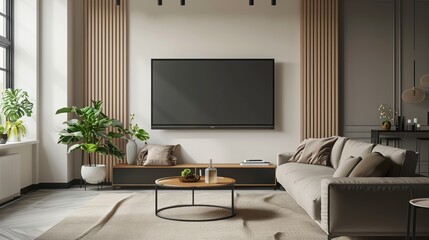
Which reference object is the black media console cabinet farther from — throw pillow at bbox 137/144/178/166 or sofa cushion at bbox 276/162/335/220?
sofa cushion at bbox 276/162/335/220

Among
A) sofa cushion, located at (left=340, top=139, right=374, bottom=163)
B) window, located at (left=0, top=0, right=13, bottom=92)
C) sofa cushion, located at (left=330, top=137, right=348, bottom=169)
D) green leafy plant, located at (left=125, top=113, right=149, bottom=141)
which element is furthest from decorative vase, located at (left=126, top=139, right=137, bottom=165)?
sofa cushion, located at (left=340, top=139, right=374, bottom=163)

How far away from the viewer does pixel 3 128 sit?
645 centimetres

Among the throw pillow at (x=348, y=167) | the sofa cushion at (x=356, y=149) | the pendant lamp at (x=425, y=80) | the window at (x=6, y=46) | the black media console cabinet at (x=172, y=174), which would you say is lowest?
the black media console cabinet at (x=172, y=174)

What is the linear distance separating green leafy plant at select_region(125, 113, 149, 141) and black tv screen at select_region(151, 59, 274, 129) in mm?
272

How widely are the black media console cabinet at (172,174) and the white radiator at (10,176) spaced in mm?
1405

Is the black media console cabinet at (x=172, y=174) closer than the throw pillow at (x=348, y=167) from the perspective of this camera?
No

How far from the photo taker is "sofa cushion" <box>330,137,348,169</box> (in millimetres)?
6413

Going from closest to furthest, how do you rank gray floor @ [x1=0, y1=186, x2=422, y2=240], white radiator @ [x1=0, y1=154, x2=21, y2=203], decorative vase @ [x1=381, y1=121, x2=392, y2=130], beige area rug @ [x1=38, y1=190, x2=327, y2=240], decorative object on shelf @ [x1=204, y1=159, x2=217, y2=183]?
beige area rug @ [x1=38, y1=190, x2=327, y2=240] < gray floor @ [x1=0, y1=186, x2=422, y2=240] < decorative object on shelf @ [x1=204, y1=159, x2=217, y2=183] < white radiator @ [x1=0, y1=154, x2=21, y2=203] < decorative vase @ [x1=381, y1=121, x2=392, y2=130]

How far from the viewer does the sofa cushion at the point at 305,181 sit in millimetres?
4402

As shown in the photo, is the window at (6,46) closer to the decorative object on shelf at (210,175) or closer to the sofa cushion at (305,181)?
the decorative object on shelf at (210,175)

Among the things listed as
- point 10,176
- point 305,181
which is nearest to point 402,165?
point 305,181

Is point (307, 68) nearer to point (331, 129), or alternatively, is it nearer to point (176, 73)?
point (331, 129)

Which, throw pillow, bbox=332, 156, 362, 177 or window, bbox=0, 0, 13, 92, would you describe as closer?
throw pillow, bbox=332, 156, 362, 177

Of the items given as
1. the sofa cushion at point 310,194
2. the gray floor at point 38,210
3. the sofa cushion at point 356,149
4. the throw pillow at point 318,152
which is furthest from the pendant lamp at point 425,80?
the gray floor at point 38,210
